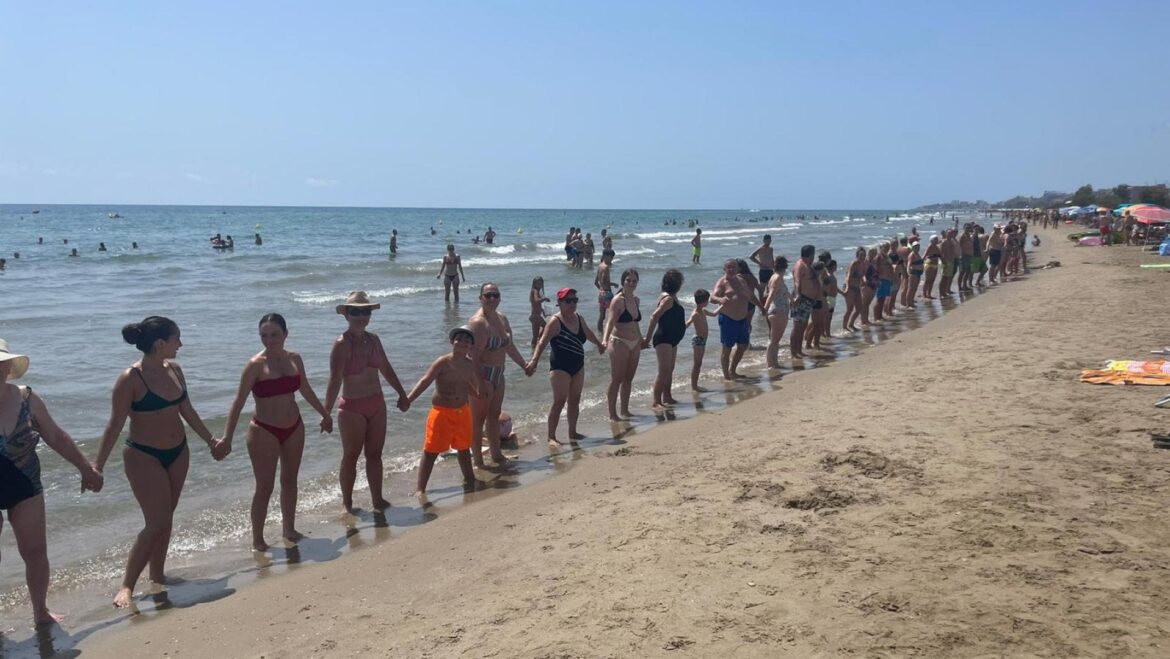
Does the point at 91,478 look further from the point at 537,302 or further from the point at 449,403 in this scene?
the point at 537,302

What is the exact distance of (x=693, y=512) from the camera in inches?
209

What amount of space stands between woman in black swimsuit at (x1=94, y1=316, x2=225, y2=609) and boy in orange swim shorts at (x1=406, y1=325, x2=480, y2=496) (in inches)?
75.4

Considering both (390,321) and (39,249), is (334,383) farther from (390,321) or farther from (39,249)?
(39,249)

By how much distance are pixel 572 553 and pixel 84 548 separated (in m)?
3.65

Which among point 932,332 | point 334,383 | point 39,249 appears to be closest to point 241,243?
point 39,249

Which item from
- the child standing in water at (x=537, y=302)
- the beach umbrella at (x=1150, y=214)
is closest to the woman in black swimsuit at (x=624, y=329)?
the child standing in water at (x=537, y=302)

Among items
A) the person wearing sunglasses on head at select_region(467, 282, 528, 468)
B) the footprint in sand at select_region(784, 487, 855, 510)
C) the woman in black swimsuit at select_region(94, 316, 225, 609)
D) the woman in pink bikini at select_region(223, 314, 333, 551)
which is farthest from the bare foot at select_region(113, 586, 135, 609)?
the footprint in sand at select_region(784, 487, 855, 510)

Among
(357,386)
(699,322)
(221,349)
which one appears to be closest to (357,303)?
(357,386)

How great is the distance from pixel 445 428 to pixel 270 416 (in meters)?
1.44

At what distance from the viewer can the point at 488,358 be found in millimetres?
7406

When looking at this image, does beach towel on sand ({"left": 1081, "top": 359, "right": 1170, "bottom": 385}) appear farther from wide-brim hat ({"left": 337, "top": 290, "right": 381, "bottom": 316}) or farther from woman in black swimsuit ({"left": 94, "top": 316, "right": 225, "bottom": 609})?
woman in black swimsuit ({"left": 94, "top": 316, "right": 225, "bottom": 609})

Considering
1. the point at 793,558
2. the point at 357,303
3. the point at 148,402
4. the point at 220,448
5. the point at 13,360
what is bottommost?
the point at 793,558

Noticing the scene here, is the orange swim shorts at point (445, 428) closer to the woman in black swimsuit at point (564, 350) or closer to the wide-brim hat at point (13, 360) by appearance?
the woman in black swimsuit at point (564, 350)

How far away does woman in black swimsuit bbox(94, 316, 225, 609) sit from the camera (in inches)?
195
